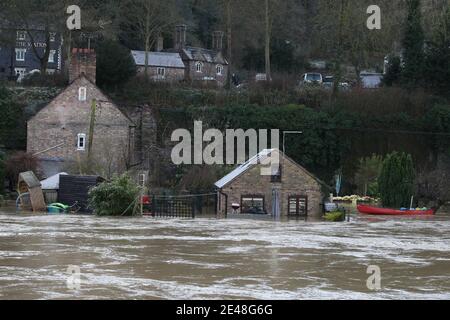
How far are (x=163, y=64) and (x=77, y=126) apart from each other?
680 inches

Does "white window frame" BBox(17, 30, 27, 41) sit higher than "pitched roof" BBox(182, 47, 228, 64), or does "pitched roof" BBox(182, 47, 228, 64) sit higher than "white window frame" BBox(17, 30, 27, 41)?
"white window frame" BBox(17, 30, 27, 41)

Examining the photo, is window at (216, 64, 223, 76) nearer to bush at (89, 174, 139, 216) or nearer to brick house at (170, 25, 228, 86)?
brick house at (170, 25, 228, 86)

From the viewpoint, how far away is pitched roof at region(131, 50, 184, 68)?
238 ft

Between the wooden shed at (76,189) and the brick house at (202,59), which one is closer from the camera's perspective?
the wooden shed at (76,189)

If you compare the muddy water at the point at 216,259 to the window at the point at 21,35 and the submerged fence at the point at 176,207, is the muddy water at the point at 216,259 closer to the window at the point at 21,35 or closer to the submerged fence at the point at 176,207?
the submerged fence at the point at 176,207

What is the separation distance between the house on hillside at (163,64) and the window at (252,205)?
24.6m

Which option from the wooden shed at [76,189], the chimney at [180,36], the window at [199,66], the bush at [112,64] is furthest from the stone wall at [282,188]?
the chimney at [180,36]

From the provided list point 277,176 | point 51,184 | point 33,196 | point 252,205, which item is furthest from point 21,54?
point 277,176

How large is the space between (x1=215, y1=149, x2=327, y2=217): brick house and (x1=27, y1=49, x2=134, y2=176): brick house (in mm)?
11393

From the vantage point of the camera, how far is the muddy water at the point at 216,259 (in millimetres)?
22547

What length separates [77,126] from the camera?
189 feet

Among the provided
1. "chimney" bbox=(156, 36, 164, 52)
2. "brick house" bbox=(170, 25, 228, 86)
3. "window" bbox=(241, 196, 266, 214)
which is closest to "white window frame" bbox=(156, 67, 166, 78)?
"brick house" bbox=(170, 25, 228, 86)
